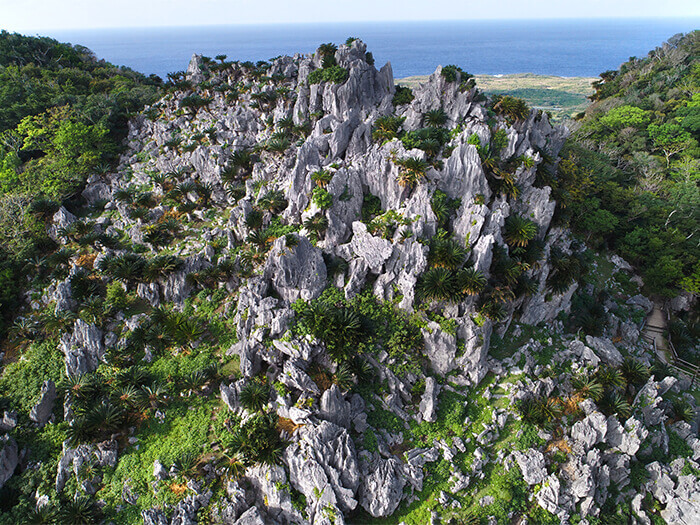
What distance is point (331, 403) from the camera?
17.6m

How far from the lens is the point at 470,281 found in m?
19.9

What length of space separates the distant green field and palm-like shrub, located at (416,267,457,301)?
95.9 metres

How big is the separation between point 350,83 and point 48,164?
31.8 m

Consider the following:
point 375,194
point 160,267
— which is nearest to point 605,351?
point 375,194

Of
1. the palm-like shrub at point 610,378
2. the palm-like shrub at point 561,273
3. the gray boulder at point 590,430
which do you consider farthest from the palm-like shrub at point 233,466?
the palm-like shrub at point 561,273

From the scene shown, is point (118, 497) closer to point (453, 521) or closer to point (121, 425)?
point (121, 425)

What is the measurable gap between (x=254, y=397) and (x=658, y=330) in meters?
35.4

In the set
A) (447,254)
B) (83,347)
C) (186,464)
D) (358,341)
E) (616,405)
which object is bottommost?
(186,464)

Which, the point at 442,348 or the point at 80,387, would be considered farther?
the point at 442,348

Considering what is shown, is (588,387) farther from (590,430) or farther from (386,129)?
(386,129)

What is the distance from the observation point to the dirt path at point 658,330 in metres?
28.8

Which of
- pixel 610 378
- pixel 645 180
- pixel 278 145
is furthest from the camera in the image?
pixel 645 180

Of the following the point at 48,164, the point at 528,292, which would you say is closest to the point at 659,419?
the point at 528,292

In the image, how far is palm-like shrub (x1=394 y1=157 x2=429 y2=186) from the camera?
22594 mm
